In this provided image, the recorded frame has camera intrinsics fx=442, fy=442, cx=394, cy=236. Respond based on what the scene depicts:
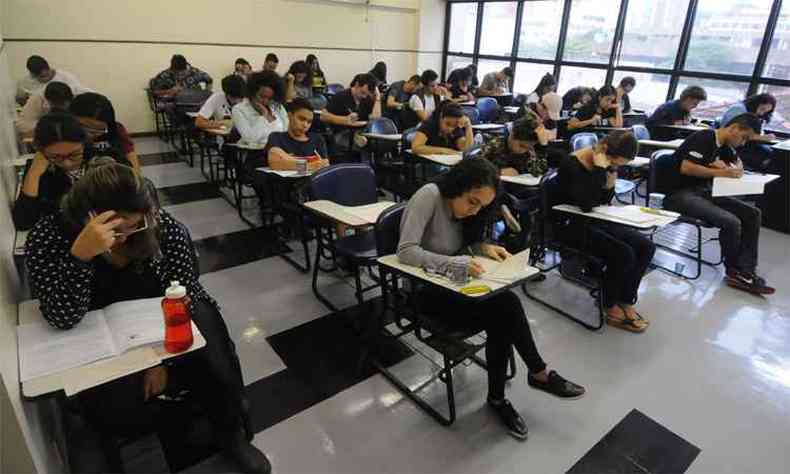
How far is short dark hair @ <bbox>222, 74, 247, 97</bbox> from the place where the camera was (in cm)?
440

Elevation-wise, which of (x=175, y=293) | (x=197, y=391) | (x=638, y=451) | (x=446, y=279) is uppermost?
(x=175, y=293)

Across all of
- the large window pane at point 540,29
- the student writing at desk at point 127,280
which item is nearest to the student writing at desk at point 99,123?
the student writing at desk at point 127,280

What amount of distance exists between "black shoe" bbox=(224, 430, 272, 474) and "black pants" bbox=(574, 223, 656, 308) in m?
2.06

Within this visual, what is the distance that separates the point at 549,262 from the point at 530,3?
6.40 m

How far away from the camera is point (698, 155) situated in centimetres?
328

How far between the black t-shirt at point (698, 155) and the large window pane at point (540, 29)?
4969mm

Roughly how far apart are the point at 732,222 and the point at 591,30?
5.23 metres

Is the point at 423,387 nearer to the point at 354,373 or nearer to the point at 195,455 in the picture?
the point at 354,373

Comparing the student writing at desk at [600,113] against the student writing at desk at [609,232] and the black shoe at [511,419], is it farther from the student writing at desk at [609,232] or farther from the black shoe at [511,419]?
the black shoe at [511,419]

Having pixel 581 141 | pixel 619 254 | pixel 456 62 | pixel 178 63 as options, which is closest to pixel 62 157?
pixel 619 254

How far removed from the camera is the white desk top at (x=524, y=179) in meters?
3.01

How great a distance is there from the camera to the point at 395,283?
1.96 m

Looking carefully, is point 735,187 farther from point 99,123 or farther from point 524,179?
point 99,123

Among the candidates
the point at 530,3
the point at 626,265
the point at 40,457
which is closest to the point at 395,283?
the point at 40,457
